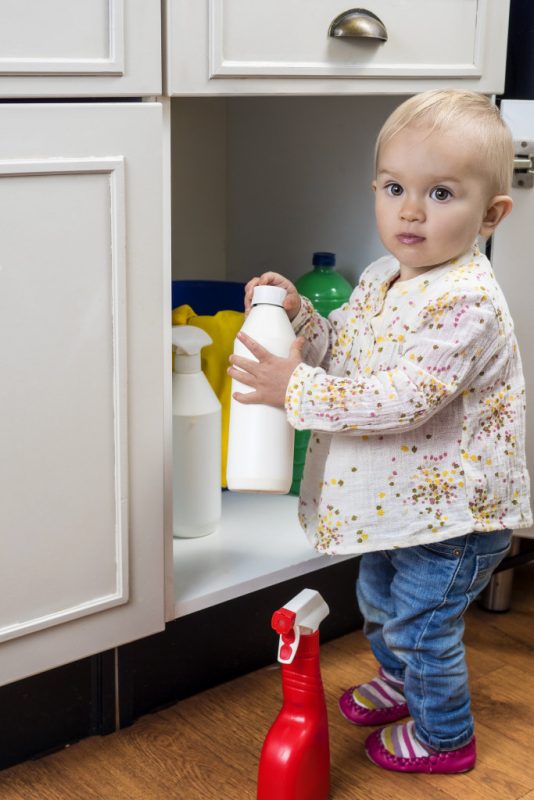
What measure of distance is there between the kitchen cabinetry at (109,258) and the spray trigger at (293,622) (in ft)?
0.51

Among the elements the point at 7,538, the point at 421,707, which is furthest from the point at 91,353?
the point at 421,707

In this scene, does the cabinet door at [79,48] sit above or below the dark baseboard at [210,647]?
above

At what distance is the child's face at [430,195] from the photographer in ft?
3.52

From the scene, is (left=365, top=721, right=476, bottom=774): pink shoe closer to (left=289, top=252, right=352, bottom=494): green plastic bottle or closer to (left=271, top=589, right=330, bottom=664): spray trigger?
(left=271, top=589, right=330, bottom=664): spray trigger

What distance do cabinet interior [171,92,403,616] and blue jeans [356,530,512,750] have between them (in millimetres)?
181

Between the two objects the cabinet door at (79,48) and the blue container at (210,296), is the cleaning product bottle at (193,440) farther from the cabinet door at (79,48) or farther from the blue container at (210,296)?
the cabinet door at (79,48)

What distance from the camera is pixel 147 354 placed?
1.08m

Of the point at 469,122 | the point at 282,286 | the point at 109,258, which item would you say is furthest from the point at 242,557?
the point at 469,122

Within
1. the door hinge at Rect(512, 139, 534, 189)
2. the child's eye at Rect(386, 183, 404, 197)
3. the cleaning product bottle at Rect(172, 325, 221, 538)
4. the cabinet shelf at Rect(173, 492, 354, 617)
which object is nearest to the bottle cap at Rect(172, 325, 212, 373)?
the cleaning product bottle at Rect(172, 325, 221, 538)

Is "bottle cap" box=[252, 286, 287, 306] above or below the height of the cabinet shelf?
above

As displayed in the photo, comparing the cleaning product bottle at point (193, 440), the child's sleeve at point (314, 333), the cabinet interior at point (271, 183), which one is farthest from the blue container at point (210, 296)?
the child's sleeve at point (314, 333)

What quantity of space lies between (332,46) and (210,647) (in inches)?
29.7

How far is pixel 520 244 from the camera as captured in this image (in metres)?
1.38

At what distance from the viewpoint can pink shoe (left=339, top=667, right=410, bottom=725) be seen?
1.30m
